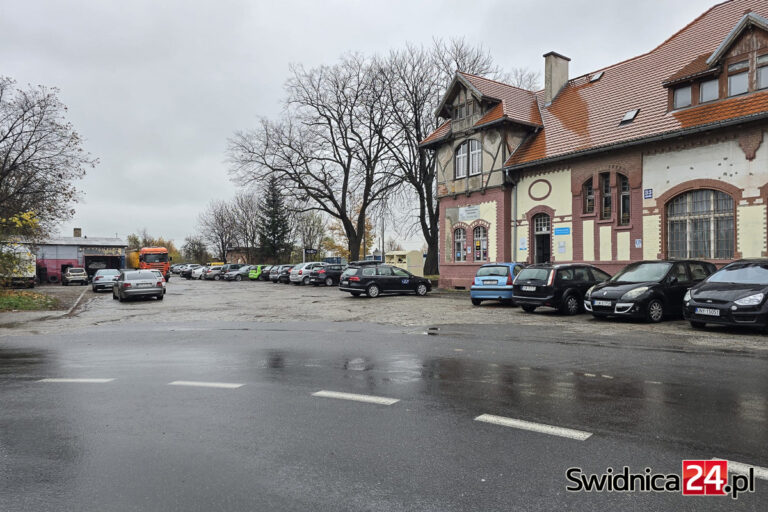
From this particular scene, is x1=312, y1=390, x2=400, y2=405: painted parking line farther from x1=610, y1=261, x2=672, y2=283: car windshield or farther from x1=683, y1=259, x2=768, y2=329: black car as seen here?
x1=610, y1=261, x2=672, y2=283: car windshield

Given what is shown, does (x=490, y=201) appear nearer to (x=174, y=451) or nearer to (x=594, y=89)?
(x=594, y=89)

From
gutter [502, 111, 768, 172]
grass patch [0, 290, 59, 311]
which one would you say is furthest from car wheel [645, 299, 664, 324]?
grass patch [0, 290, 59, 311]

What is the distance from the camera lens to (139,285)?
25.4 meters

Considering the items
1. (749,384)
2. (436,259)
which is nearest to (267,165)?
(436,259)

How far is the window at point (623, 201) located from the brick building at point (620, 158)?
5cm

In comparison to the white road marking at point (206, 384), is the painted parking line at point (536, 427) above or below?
above

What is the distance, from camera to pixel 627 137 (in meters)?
21.8

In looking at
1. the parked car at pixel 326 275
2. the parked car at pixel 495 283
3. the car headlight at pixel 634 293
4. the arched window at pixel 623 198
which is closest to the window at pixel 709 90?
the arched window at pixel 623 198

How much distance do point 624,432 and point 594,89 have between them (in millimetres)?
26101

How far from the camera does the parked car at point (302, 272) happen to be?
127ft

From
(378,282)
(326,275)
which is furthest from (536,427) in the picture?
(326,275)

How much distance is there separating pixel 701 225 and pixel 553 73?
A: 13.1 m

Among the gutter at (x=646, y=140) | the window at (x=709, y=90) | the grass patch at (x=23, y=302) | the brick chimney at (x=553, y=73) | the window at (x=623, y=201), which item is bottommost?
the grass patch at (x=23, y=302)

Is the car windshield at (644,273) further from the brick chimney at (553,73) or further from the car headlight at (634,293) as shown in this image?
the brick chimney at (553,73)
